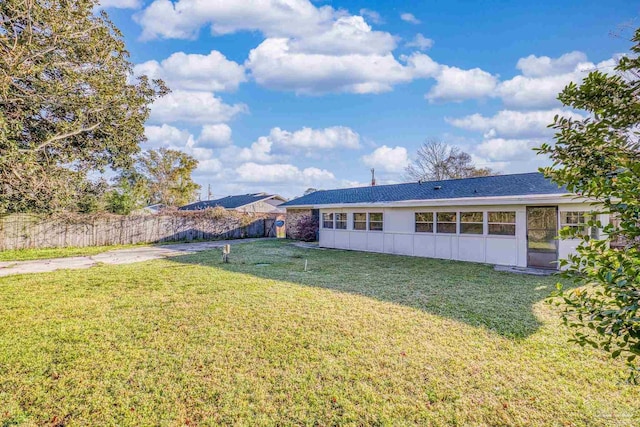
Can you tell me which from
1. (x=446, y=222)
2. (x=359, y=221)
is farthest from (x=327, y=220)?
(x=446, y=222)

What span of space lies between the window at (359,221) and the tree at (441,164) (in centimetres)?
1980

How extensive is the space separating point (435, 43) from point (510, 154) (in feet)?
48.9

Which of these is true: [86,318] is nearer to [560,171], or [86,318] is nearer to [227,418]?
[227,418]

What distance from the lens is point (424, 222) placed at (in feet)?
42.9

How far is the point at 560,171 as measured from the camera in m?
1.97

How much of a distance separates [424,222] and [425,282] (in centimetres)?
528

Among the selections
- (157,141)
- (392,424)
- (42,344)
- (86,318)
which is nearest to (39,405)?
(42,344)

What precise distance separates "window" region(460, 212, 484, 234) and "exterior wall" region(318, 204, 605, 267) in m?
0.13

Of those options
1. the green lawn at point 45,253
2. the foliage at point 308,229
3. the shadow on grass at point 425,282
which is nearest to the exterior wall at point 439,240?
the shadow on grass at point 425,282

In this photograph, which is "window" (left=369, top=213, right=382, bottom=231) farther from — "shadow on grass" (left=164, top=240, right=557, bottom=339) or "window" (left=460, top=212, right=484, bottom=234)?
"window" (left=460, top=212, right=484, bottom=234)

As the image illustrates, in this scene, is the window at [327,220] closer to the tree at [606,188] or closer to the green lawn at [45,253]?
the green lawn at [45,253]

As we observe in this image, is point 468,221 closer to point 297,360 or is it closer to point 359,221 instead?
point 359,221

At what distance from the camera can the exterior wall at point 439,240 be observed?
10562 millimetres

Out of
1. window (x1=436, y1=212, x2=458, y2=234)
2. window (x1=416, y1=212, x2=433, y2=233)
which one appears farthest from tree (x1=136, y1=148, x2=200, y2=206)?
window (x1=436, y1=212, x2=458, y2=234)
